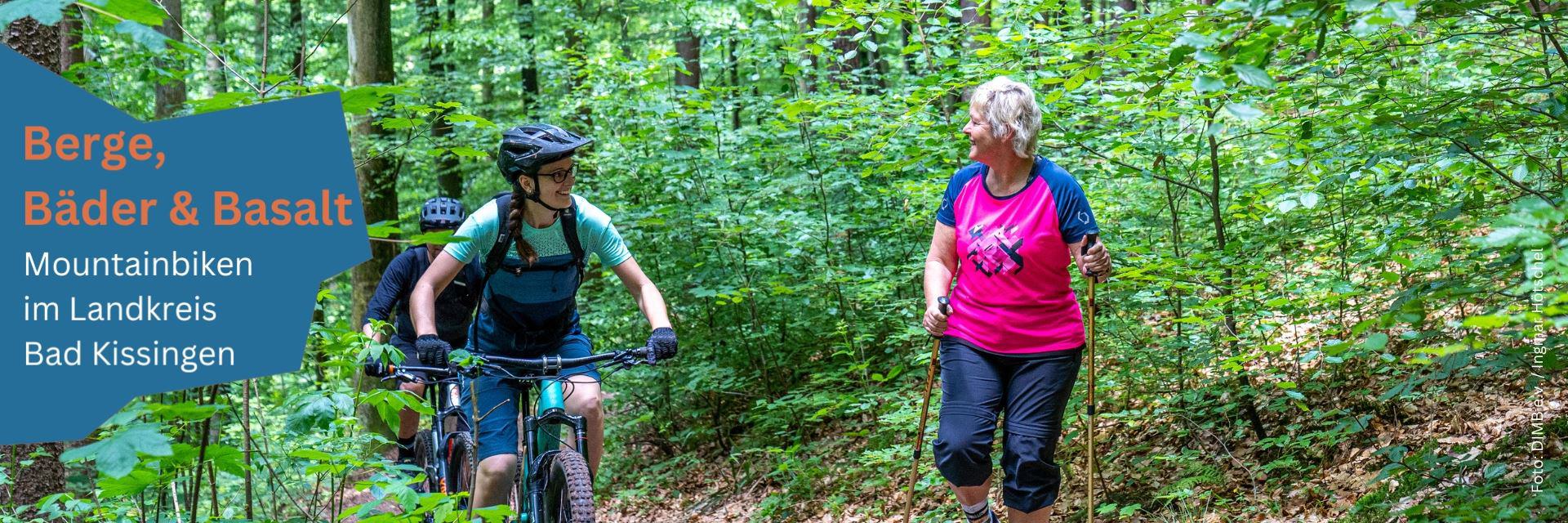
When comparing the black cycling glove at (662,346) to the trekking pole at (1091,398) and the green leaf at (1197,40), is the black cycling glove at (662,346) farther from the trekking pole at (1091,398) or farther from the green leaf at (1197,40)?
the green leaf at (1197,40)

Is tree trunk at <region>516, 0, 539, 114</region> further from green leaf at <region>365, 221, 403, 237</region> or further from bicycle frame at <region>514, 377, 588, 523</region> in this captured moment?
green leaf at <region>365, 221, 403, 237</region>

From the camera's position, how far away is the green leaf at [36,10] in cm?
225

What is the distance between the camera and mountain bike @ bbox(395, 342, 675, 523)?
4.03 metres

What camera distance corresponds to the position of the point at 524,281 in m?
4.55

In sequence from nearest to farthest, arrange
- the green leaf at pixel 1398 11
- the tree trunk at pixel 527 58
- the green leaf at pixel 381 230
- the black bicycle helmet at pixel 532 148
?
the green leaf at pixel 1398 11
the green leaf at pixel 381 230
the black bicycle helmet at pixel 532 148
the tree trunk at pixel 527 58

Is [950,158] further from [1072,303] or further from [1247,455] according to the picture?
[1072,303]

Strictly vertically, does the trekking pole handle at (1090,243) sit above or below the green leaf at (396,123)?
below

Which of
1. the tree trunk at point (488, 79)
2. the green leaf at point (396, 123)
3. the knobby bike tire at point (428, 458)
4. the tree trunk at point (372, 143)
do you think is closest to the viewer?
the green leaf at point (396, 123)

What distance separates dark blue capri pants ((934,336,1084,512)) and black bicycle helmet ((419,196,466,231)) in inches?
120

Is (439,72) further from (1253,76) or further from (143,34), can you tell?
(1253,76)

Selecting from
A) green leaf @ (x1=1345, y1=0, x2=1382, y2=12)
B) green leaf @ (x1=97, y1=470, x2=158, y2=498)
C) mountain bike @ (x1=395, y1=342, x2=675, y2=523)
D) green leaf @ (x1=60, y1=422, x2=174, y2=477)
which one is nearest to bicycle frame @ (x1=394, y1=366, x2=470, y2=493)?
mountain bike @ (x1=395, y1=342, x2=675, y2=523)

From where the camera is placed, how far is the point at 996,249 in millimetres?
4039

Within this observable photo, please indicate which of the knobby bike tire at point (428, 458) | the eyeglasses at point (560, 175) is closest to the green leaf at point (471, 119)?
the eyeglasses at point (560, 175)
